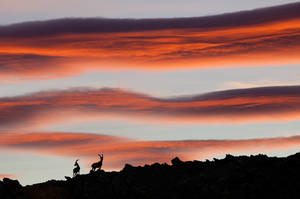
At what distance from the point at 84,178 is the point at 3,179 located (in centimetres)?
799

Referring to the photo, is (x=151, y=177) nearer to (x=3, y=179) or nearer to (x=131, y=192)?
(x=131, y=192)

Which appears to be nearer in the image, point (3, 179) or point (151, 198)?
point (151, 198)

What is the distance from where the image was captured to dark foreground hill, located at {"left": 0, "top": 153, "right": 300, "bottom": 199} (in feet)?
214

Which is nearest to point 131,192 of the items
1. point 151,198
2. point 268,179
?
point 151,198

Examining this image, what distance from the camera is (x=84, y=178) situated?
69.4m

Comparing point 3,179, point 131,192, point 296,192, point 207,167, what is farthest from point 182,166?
point 3,179

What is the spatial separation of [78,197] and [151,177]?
732 centimetres

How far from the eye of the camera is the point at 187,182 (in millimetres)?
66188

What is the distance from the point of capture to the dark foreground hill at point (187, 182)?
6519 cm

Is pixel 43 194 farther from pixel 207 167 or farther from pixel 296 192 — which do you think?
pixel 296 192

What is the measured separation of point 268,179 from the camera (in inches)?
2616

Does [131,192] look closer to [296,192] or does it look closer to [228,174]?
[228,174]

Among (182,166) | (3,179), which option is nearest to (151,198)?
(182,166)

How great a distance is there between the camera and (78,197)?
67.2 m
